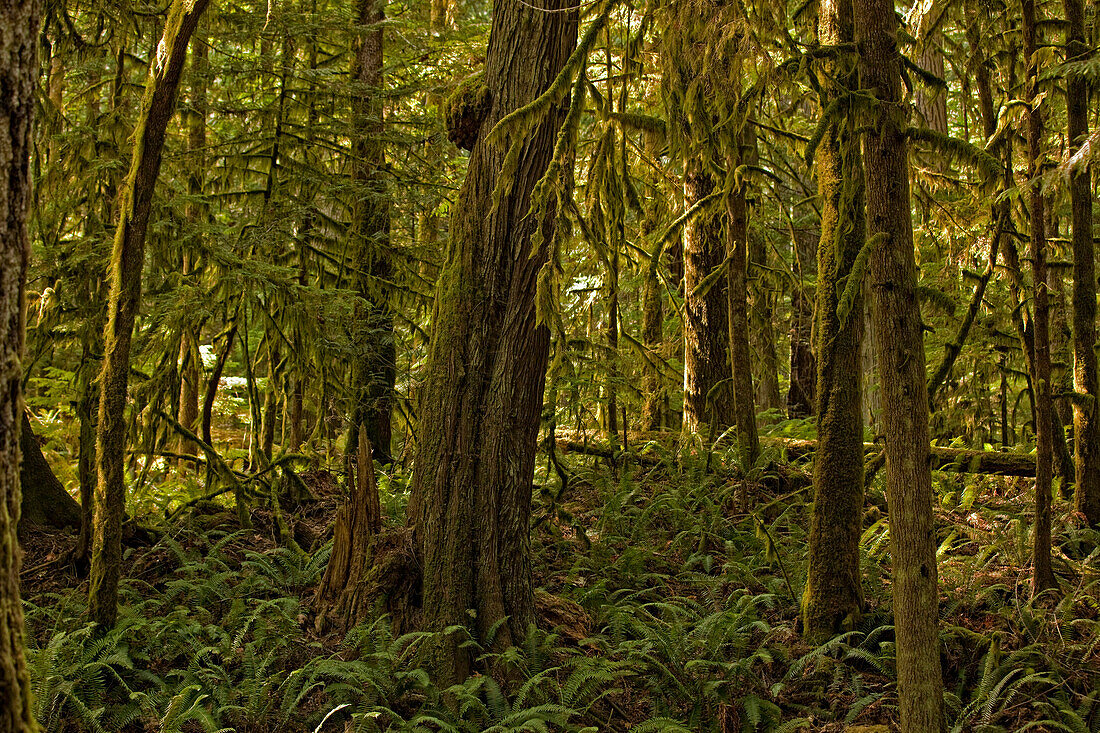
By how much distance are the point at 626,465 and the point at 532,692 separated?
13.8ft

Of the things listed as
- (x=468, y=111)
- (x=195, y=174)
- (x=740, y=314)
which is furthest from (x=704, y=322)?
(x=195, y=174)

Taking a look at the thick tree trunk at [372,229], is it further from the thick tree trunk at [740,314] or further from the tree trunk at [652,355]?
Result: the thick tree trunk at [740,314]

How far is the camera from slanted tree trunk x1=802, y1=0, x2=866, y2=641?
5.20 m

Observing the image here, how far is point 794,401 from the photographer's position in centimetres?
1455

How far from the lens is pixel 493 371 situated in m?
4.96

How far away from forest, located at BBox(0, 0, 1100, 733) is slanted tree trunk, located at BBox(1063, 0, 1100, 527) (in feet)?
0.10

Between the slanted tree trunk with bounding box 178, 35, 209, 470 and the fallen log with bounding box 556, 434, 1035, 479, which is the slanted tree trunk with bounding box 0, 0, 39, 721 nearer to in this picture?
the slanted tree trunk with bounding box 178, 35, 209, 470

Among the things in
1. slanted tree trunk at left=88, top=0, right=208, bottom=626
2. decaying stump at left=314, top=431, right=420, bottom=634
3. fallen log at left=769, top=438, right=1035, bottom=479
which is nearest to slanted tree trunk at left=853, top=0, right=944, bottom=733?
decaying stump at left=314, top=431, right=420, bottom=634

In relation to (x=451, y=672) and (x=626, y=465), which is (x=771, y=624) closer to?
(x=451, y=672)

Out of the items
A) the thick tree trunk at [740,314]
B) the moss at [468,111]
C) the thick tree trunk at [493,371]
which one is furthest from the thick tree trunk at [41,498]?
the thick tree trunk at [740,314]

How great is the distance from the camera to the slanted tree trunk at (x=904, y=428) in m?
3.49

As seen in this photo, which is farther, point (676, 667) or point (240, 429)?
point (240, 429)

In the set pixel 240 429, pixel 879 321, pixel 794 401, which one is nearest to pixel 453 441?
pixel 879 321

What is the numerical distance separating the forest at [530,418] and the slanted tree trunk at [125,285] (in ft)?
0.08
